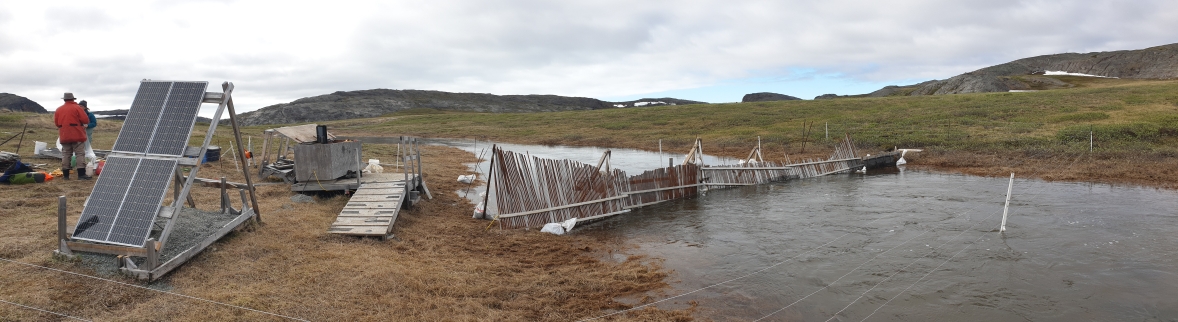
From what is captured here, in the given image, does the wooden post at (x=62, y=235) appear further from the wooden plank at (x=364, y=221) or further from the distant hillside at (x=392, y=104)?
the distant hillside at (x=392, y=104)

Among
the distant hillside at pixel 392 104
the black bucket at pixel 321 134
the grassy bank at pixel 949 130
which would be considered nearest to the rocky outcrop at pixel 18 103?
the distant hillside at pixel 392 104

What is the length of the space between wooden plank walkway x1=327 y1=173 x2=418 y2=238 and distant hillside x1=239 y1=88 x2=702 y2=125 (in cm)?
8617

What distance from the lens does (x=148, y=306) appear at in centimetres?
688

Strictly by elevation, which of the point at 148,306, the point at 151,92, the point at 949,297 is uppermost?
the point at 151,92

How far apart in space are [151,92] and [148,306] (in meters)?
3.93

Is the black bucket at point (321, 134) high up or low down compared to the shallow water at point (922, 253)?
up

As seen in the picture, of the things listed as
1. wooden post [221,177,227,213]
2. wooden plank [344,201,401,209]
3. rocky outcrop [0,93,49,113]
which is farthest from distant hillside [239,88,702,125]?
wooden post [221,177,227,213]

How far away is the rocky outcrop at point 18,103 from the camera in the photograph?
6862cm

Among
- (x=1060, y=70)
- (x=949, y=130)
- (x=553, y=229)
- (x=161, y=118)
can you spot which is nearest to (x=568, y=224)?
(x=553, y=229)

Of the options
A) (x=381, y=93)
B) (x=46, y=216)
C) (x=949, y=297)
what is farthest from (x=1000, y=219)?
(x=381, y=93)

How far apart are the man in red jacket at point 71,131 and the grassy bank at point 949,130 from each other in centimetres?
2605

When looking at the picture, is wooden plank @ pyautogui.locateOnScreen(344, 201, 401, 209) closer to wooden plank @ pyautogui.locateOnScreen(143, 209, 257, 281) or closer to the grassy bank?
wooden plank @ pyautogui.locateOnScreen(143, 209, 257, 281)

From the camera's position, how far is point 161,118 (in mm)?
8938

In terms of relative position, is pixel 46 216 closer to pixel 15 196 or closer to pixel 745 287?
pixel 15 196
